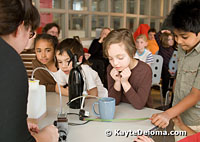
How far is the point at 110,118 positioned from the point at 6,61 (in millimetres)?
710

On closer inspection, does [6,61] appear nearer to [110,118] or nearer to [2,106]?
[2,106]

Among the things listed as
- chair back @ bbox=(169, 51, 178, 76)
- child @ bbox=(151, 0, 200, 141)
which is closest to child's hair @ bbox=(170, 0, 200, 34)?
child @ bbox=(151, 0, 200, 141)

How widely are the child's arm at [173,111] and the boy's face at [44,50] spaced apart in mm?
1178

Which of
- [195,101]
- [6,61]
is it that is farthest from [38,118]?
[195,101]

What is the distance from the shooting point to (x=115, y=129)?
1029 millimetres

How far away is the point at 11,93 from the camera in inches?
21.9

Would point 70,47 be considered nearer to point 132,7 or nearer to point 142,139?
point 142,139

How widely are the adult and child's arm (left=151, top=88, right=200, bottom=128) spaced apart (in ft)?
2.18

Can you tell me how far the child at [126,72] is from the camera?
1332 millimetres

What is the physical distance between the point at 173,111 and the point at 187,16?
0.55m

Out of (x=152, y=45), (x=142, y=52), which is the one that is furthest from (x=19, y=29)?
(x=152, y=45)

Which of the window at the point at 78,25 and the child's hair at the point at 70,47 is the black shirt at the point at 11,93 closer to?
the child's hair at the point at 70,47

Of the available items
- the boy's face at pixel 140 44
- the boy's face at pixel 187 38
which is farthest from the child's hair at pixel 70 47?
the boy's face at pixel 140 44

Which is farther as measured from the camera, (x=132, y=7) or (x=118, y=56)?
(x=132, y=7)
